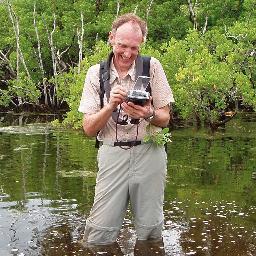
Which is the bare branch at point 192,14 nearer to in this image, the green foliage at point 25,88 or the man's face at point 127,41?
the green foliage at point 25,88

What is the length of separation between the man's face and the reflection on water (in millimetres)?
2079

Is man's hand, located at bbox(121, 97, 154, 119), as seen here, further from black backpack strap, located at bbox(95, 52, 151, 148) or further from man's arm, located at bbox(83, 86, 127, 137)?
black backpack strap, located at bbox(95, 52, 151, 148)

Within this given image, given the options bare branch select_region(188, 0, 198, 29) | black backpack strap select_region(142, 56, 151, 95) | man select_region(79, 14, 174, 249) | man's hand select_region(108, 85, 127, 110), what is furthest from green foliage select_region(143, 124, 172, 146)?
bare branch select_region(188, 0, 198, 29)

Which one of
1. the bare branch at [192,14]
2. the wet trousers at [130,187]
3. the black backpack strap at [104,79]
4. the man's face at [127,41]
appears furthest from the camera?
the bare branch at [192,14]

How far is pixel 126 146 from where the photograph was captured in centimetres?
558

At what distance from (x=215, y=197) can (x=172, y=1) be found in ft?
92.7

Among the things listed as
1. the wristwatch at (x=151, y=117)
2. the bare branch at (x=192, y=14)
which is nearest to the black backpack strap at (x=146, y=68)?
the wristwatch at (x=151, y=117)

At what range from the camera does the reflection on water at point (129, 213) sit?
22.9 ft

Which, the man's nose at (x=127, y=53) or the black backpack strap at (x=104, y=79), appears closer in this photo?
the man's nose at (x=127, y=53)

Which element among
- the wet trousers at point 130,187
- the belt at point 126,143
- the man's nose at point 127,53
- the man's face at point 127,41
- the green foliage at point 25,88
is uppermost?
the green foliage at point 25,88

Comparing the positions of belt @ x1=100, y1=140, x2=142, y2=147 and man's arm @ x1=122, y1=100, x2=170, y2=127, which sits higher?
man's arm @ x1=122, y1=100, x2=170, y2=127

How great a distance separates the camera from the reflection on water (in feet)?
22.9

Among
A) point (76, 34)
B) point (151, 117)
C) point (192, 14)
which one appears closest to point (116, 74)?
point (151, 117)

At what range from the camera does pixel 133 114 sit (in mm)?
5078
